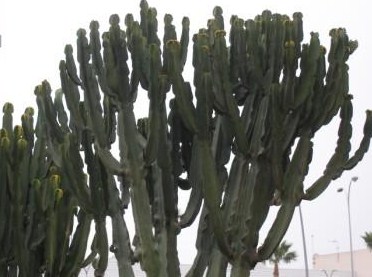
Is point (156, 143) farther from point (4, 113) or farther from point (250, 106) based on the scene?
point (4, 113)

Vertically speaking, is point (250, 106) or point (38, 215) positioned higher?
point (250, 106)

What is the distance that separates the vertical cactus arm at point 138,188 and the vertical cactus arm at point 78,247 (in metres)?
0.67

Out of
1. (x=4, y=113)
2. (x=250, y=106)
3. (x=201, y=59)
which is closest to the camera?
(x=201, y=59)

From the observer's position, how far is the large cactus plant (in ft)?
21.4

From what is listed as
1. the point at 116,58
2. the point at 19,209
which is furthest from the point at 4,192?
the point at 116,58

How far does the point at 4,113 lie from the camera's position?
7457 millimetres

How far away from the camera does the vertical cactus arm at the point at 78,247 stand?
6.97m

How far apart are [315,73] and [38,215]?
3.15 m

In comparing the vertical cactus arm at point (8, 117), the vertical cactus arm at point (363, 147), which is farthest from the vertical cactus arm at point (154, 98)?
the vertical cactus arm at point (363, 147)

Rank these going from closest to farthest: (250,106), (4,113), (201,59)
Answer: (201,59), (250,106), (4,113)

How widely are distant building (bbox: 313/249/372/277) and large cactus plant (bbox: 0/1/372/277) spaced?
44891mm

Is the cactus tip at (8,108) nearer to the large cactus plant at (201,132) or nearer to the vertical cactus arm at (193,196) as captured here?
the large cactus plant at (201,132)

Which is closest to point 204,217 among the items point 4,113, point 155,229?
point 155,229

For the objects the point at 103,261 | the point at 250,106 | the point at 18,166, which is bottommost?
the point at 103,261
